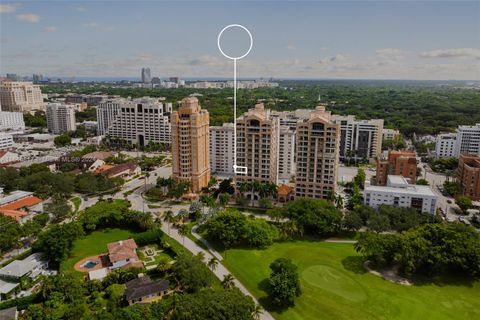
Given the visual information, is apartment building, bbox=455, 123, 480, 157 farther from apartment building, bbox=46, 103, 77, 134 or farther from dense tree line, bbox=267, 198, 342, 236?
apartment building, bbox=46, 103, 77, 134

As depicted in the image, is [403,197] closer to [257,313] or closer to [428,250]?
[428,250]

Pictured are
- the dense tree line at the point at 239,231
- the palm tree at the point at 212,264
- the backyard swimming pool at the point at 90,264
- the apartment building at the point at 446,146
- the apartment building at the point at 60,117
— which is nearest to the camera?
the palm tree at the point at 212,264

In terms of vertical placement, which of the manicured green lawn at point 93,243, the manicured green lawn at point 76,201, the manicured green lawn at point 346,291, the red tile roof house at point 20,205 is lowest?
the manicured green lawn at point 346,291

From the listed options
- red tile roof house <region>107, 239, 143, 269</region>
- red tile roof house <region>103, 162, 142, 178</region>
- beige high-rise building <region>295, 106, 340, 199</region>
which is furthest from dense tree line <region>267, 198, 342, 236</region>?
red tile roof house <region>103, 162, 142, 178</region>

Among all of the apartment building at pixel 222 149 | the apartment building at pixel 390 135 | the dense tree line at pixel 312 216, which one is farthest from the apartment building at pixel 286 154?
the apartment building at pixel 390 135

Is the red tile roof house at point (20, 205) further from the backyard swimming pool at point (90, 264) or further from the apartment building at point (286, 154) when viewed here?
the apartment building at point (286, 154)

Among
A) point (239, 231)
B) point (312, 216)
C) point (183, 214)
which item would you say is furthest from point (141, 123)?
point (312, 216)
